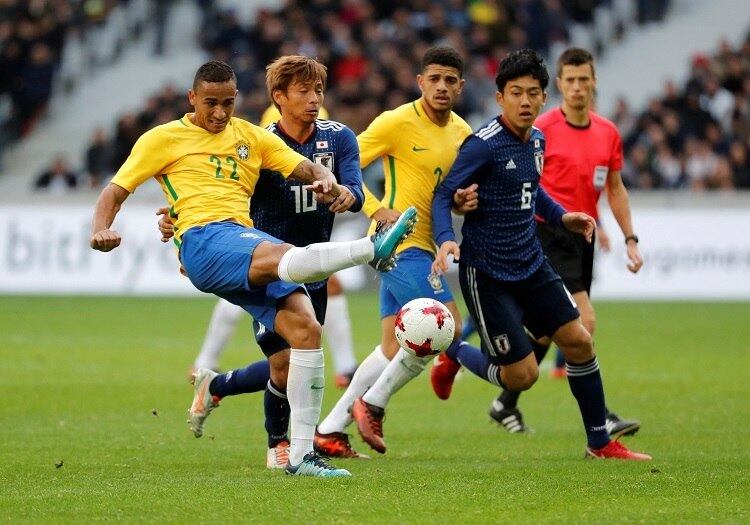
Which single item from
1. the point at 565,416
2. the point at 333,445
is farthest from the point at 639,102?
the point at 333,445

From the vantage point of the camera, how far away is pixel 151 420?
9.98 meters

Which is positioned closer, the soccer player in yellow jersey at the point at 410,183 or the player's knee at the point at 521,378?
the player's knee at the point at 521,378

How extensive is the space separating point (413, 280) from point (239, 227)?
1.66 m

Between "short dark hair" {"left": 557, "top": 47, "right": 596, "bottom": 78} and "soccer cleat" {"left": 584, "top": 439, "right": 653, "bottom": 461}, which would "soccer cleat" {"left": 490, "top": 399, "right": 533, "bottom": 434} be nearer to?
"soccer cleat" {"left": 584, "top": 439, "right": 653, "bottom": 461}

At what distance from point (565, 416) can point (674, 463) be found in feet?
9.12

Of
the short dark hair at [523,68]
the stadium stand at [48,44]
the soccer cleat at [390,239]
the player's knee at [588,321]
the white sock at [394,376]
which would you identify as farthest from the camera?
the stadium stand at [48,44]

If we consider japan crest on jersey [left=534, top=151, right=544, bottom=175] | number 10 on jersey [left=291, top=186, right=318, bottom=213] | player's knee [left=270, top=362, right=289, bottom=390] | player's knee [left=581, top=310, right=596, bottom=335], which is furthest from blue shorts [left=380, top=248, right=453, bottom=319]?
player's knee [left=581, top=310, right=596, bottom=335]

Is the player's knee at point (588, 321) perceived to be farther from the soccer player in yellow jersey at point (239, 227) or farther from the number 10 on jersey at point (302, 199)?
the soccer player in yellow jersey at point (239, 227)

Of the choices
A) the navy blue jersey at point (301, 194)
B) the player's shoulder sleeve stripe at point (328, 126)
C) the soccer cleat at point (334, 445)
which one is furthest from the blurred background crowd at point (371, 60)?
the navy blue jersey at point (301, 194)

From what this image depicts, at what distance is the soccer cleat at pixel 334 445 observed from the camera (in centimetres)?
836

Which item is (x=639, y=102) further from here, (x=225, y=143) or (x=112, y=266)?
(x=225, y=143)

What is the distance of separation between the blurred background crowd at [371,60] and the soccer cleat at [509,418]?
14.2 meters

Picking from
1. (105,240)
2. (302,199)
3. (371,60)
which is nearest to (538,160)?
(302,199)

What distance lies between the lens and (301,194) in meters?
7.98
